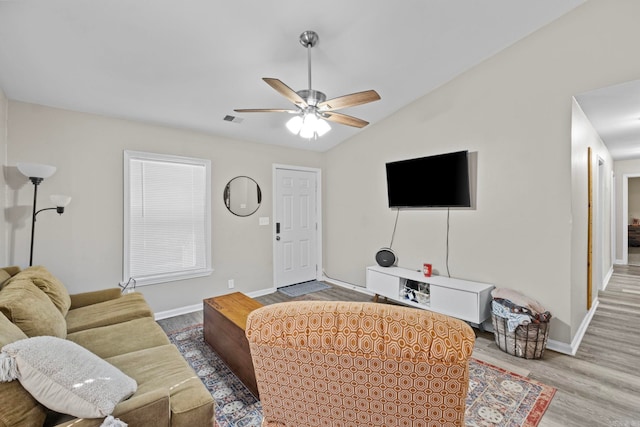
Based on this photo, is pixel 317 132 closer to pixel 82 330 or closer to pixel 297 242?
pixel 82 330

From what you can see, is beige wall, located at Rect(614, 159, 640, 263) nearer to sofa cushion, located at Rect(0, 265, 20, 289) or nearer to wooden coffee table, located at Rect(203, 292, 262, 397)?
wooden coffee table, located at Rect(203, 292, 262, 397)

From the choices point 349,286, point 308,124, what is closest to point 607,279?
point 349,286

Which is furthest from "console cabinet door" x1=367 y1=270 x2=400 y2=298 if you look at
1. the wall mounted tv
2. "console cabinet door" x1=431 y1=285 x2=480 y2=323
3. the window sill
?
the window sill

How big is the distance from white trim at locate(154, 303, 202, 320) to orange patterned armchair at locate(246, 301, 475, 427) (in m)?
3.08

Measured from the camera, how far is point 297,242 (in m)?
5.00

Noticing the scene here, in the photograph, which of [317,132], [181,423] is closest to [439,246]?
[317,132]

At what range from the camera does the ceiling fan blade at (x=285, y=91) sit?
6.40 feet

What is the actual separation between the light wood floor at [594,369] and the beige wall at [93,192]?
0.85 meters

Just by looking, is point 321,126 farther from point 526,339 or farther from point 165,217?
point 526,339

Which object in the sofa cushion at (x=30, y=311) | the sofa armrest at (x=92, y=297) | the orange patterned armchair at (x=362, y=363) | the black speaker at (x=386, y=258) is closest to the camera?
the orange patterned armchair at (x=362, y=363)

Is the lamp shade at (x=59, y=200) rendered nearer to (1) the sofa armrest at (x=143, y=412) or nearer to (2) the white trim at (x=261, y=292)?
(1) the sofa armrest at (x=143, y=412)

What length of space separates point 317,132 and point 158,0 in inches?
54.5

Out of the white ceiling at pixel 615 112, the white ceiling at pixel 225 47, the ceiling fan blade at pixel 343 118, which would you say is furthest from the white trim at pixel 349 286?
the white ceiling at pixel 615 112

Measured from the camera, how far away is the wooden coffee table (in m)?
2.15
